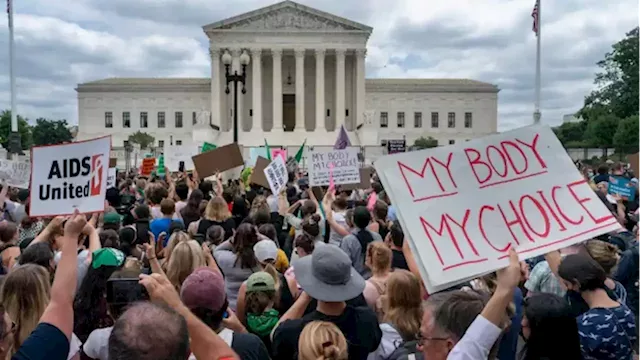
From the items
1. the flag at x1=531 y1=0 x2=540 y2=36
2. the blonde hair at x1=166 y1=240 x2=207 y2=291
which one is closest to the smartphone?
the blonde hair at x1=166 y1=240 x2=207 y2=291

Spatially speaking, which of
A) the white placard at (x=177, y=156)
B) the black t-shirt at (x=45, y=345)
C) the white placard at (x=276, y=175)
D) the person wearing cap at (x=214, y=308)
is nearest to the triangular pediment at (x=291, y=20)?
the white placard at (x=177, y=156)

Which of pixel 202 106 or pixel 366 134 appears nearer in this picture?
pixel 366 134

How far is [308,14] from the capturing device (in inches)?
2564

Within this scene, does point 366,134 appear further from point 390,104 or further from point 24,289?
point 24,289

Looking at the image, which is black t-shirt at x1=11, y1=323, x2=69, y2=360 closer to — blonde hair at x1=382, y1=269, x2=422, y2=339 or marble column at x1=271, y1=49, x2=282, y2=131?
blonde hair at x1=382, y1=269, x2=422, y2=339

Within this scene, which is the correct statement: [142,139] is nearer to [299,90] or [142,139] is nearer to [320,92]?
[299,90]

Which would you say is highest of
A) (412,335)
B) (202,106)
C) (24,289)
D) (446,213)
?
(202,106)

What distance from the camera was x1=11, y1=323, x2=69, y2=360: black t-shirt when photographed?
248 centimetres

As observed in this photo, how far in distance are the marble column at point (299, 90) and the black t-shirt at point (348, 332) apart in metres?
61.6

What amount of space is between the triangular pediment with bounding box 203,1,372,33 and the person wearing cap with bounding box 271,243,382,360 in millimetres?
62897

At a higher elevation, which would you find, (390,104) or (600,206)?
(390,104)

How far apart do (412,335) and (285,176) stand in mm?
6396

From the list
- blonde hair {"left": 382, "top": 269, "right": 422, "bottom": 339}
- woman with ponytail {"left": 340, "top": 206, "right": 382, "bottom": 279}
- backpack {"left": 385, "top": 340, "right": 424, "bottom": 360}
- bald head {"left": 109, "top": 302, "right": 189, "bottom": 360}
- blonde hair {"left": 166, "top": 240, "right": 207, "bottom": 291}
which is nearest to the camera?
bald head {"left": 109, "top": 302, "right": 189, "bottom": 360}

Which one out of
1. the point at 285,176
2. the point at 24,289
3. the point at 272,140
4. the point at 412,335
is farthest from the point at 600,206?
the point at 272,140
